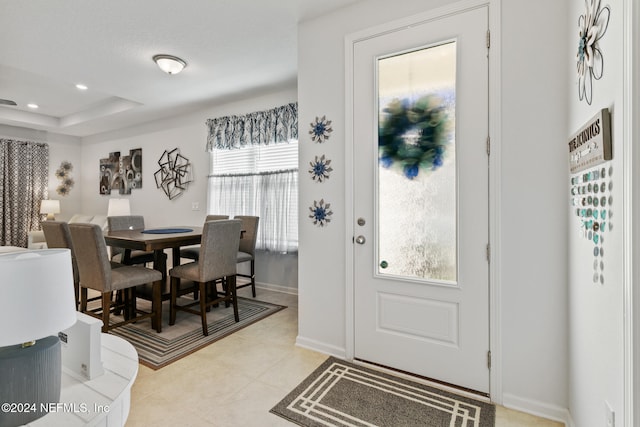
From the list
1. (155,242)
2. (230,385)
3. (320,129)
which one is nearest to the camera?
(230,385)

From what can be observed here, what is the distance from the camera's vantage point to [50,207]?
5.75 meters

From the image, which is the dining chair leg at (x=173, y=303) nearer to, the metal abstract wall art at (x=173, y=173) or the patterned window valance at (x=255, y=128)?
the patterned window valance at (x=255, y=128)

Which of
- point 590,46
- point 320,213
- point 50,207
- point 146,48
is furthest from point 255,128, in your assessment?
point 50,207

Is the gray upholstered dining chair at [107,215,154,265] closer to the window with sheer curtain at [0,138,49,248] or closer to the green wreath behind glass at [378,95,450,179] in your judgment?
the green wreath behind glass at [378,95,450,179]

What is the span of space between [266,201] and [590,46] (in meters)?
3.37

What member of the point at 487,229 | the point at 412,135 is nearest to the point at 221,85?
the point at 412,135

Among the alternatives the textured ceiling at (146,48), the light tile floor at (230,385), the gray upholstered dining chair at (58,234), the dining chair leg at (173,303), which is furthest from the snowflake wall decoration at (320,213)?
the gray upholstered dining chair at (58,234)

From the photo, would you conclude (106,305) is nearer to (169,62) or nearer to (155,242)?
(155,242)

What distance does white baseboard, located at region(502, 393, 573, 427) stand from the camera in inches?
64.9

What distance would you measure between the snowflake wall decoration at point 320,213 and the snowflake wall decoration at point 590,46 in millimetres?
1523

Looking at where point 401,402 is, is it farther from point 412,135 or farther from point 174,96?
point 174,96

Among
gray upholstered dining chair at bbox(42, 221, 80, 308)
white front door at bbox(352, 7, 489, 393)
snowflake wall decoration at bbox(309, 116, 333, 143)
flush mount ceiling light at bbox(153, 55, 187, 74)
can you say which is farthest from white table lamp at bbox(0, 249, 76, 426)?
flush mount ceiling light at bbox(153, 55, 187, 74)

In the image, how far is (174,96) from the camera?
406 centimetres

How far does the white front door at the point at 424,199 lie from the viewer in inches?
72.4
